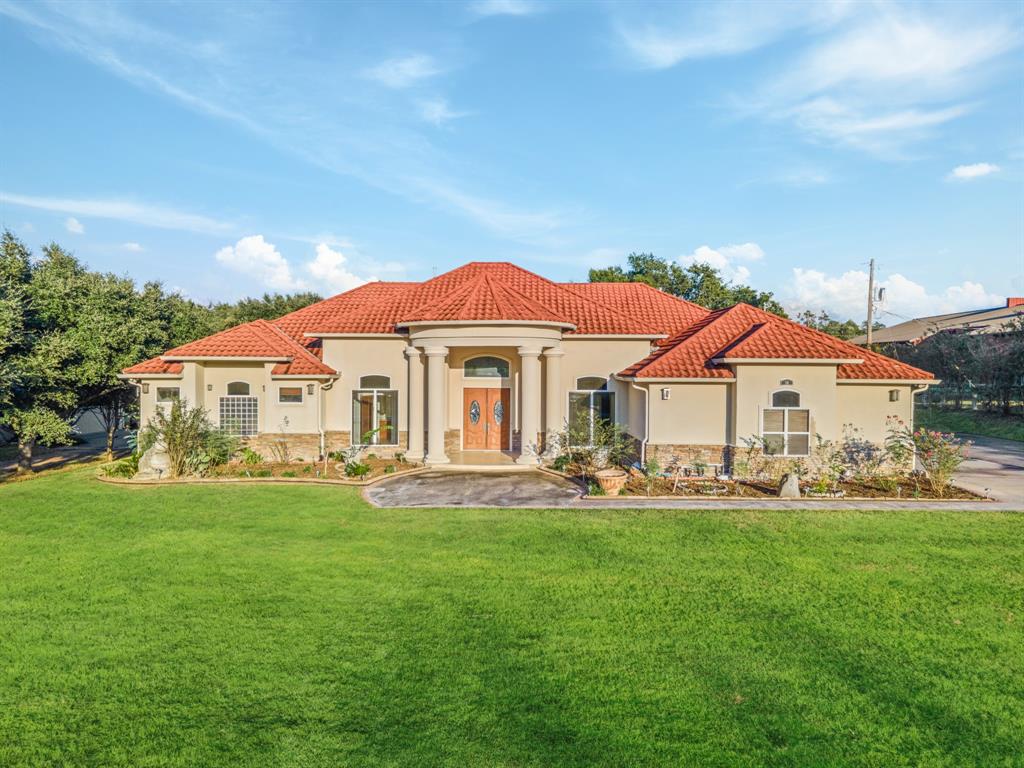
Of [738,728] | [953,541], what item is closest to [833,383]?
[953,541]

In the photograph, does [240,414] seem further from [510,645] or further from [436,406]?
[510,645]

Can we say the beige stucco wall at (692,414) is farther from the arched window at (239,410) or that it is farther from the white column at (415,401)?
the arched window at (239,410)

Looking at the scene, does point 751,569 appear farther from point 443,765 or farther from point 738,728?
point 443,765

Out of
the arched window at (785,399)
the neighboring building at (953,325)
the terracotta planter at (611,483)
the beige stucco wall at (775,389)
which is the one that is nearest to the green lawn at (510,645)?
the terracotta planter at (611,483)

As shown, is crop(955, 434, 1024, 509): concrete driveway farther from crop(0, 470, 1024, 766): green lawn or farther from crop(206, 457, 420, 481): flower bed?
crop(206, 457, 420, 481): flower bed

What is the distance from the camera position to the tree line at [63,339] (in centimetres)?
1864

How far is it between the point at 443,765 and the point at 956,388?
4446 centimetres

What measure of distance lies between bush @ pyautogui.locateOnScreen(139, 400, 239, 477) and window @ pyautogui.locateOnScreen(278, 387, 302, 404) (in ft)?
7.35

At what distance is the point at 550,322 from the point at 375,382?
6784 millimetres

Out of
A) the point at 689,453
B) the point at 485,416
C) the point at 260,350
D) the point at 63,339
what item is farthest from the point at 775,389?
the point at 63,339

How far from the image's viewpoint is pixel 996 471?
18266mm

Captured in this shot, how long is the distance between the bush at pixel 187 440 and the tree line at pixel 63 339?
4622 mm

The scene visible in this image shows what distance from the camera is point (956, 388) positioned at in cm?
3722

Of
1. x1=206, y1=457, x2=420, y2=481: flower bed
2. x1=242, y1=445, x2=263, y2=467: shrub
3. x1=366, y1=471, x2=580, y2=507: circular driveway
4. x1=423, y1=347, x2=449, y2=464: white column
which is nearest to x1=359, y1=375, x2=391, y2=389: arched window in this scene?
x1=423, y1=347, x2=449, y2=464: white column
